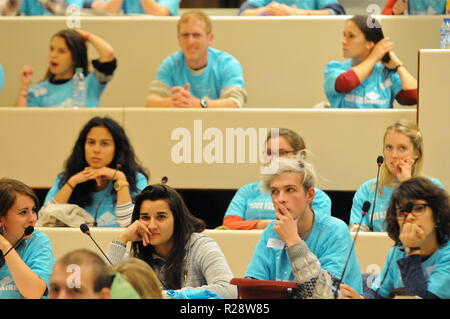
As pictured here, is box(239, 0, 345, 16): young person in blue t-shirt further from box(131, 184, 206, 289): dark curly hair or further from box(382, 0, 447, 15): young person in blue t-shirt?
box(131, 184, 206, 289): dark curly hair

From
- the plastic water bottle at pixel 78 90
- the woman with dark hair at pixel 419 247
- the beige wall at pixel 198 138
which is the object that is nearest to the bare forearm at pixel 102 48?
the plastic water bottle at pixel 78 90

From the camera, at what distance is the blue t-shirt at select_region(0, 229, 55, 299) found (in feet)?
7.84

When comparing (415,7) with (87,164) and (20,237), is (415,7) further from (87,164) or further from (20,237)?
(20,237)

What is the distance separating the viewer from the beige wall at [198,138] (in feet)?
10.6

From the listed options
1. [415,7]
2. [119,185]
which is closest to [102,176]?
[119,185]

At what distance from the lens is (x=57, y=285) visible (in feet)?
5.72

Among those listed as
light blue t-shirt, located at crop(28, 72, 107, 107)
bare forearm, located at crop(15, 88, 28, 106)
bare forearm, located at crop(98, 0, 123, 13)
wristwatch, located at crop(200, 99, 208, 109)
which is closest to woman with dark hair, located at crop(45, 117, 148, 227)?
wristwatch, located at crop(200, 99, 208, 109)

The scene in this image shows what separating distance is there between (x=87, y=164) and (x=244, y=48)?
1068mm

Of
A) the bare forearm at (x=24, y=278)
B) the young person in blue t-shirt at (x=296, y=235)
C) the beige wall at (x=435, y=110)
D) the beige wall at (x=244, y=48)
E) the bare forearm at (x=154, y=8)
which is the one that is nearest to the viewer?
the young person in blue t-shirt at (x=296, y=235)

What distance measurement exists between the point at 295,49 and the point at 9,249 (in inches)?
70.7

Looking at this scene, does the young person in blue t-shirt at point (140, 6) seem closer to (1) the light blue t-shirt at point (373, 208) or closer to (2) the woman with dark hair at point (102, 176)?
(2) the woman with dark hair at point (102, 176)

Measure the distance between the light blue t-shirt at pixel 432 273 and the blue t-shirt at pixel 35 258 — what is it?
902 mm
